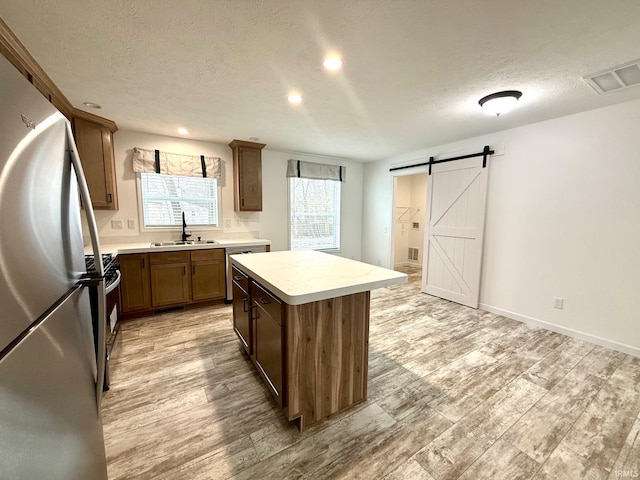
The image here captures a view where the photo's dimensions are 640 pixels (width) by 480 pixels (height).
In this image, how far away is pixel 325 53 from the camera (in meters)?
1.77

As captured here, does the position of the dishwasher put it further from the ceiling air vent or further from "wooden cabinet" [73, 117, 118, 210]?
the ceiling air vent

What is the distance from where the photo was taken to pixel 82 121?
9.56ft

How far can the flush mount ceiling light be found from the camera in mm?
2287

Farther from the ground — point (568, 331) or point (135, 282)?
point (135, 282)

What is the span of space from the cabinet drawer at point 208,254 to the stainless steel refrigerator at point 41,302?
2616 millimetres

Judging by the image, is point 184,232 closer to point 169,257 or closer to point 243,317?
point 169,257

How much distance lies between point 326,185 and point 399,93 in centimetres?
301

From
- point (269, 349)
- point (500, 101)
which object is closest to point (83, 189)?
point (269, 349)

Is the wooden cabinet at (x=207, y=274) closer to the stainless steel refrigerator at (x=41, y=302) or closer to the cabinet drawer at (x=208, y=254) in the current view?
the cabinet drawer at (x=208, y=254)

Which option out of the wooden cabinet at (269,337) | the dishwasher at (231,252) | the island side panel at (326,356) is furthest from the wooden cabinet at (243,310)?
the dishwasher at (231,252)

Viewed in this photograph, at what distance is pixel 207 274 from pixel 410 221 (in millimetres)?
5059

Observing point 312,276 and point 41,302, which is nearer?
point 41,302

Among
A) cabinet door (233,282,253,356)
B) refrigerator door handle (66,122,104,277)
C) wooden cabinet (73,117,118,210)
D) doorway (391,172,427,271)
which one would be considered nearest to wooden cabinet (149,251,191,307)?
wooden cabinet (73,117,118,210)

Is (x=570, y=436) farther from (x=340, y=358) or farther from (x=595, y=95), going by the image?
(x=595, y=95)
